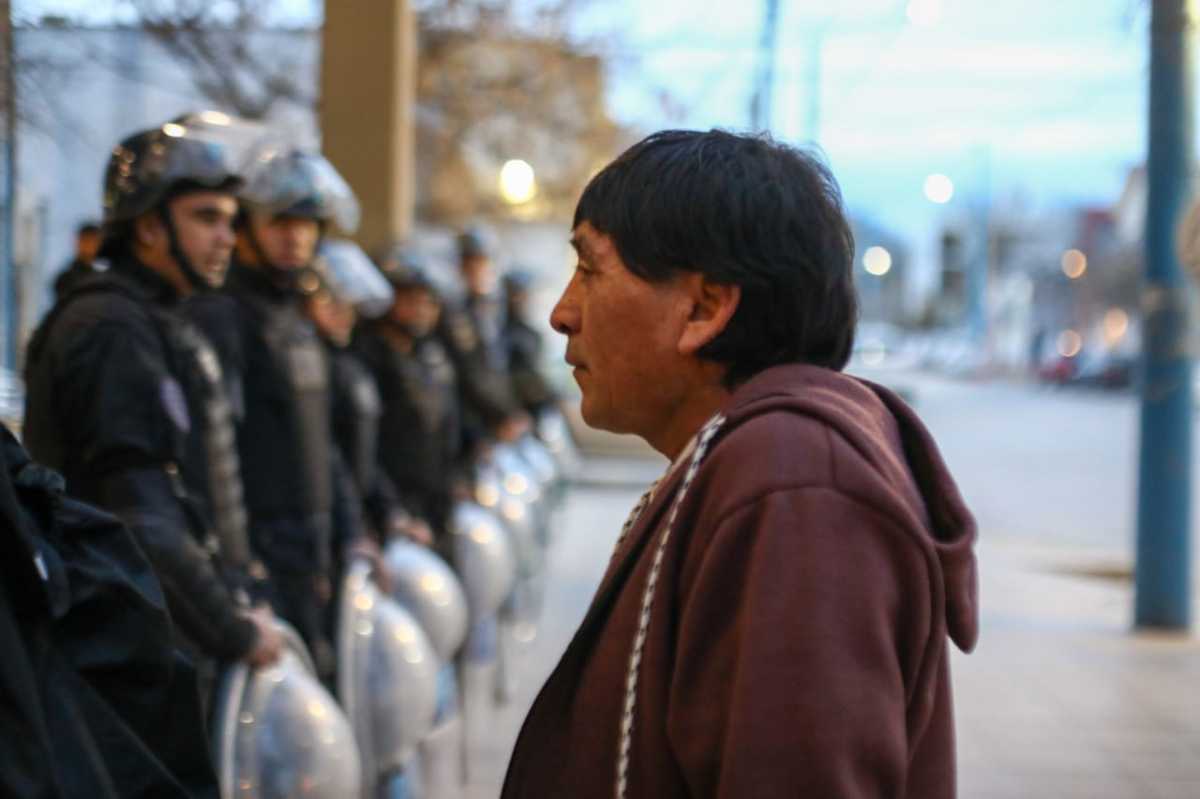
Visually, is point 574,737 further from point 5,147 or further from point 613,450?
point 613,450

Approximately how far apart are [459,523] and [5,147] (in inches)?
103

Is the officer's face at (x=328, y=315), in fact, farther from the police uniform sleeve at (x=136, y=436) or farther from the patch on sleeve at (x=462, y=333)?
the patch on sleeve at (x=462, y=333)

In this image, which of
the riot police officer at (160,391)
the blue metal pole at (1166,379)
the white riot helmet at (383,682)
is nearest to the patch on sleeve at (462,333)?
the blue metal pole at (1166,379)

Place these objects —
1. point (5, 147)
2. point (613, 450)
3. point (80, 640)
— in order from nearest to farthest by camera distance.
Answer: point (80, 640) < point (5, 147) < point (613, 450)

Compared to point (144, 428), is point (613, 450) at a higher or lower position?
lower

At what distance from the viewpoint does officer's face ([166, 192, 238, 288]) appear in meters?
4.55

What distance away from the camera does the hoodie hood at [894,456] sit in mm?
1913

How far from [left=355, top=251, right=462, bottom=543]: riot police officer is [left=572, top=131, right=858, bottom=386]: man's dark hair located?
6.23 m

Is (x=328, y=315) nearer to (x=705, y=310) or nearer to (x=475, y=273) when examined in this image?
(x=475, y=273)

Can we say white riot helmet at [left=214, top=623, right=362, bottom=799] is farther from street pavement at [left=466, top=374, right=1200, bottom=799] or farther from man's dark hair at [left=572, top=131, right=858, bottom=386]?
street pavement at [left=466, top=374, right=1200, bottom=799]

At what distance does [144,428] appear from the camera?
4.05m

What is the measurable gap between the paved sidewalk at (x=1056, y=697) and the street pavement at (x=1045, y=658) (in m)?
0.01

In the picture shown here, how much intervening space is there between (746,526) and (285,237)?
4.26 metres

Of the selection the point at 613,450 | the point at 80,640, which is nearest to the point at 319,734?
the point at 80,640
